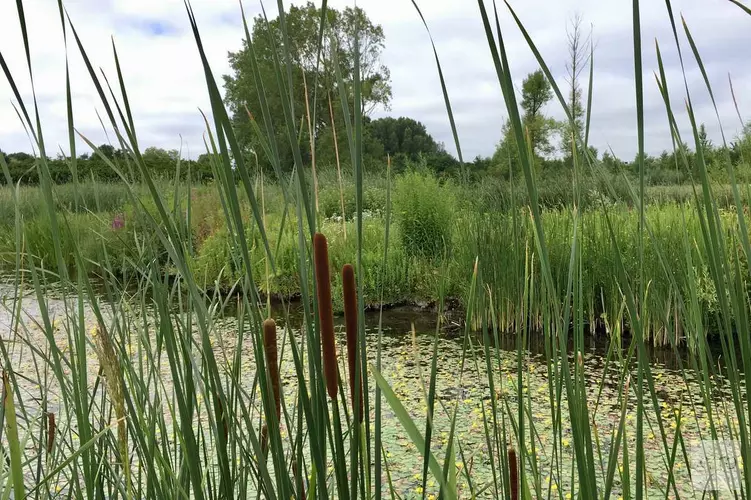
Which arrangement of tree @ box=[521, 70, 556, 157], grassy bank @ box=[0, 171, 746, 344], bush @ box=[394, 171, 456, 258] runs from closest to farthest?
grassy bank @ box=[0, 171, 746, 344] < bush @ box=[394, 171, 456, 258] < tree @ box=[521, 70, 556, 157]

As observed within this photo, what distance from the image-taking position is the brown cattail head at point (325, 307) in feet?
1.20

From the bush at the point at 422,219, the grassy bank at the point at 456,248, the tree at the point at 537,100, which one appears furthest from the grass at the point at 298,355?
the tree at the point at 537,100

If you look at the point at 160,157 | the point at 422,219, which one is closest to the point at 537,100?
the point at 422,219

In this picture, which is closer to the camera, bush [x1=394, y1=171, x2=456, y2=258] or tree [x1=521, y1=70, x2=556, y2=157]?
bush [x1=394, y1=171, x2=456, y2=258]

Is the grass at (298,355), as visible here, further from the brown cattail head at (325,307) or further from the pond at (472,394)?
the pond at (472,394)

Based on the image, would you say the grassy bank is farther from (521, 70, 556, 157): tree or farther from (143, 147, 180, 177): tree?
(521, 70, 556, 157): tree

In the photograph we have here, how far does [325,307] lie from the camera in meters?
0.38

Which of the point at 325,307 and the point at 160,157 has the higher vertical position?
the point at 160,157

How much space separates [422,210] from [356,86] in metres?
5.27

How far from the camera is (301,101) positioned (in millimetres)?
16469

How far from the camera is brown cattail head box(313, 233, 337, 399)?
0.37 m

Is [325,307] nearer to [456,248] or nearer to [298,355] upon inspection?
[298,355]

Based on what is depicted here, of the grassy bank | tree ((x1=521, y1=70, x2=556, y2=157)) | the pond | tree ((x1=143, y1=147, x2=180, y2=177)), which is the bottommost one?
the pond

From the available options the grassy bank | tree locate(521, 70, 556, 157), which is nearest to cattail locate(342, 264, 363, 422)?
the grassy bank
